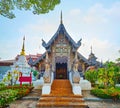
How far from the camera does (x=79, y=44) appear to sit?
16297 mm

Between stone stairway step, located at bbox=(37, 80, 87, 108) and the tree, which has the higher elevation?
the tree

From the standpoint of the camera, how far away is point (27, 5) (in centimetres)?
773

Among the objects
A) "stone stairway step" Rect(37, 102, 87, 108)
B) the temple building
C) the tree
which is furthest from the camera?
the temple building

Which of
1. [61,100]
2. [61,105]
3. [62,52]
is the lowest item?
[61,105]

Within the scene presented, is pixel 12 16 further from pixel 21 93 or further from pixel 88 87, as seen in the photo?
pixel 88 87

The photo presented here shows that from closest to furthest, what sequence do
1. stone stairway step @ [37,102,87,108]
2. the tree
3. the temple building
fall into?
the tree → stone stairway step @ [37,102,87,108] → the temple building

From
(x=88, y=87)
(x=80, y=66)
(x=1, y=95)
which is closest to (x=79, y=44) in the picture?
(x=80, y=66)

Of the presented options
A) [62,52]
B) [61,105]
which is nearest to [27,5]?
[61,105]

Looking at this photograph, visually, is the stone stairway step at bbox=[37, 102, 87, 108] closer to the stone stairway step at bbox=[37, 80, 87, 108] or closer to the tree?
the stone stairway step at bbox=[37, 80, 87, 108]

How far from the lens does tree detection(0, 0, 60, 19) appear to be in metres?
7.52

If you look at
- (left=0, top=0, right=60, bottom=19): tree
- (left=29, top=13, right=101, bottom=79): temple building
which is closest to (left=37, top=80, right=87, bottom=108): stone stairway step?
(left=29, top=13, right=101, bottom=79): temple building

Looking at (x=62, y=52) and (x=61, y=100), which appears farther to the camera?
(x=62, y=52)

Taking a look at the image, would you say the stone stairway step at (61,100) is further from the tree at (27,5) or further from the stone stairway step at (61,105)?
the tree at (27,5)

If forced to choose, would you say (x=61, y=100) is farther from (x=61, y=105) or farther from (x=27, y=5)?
(x=27, y=5)
